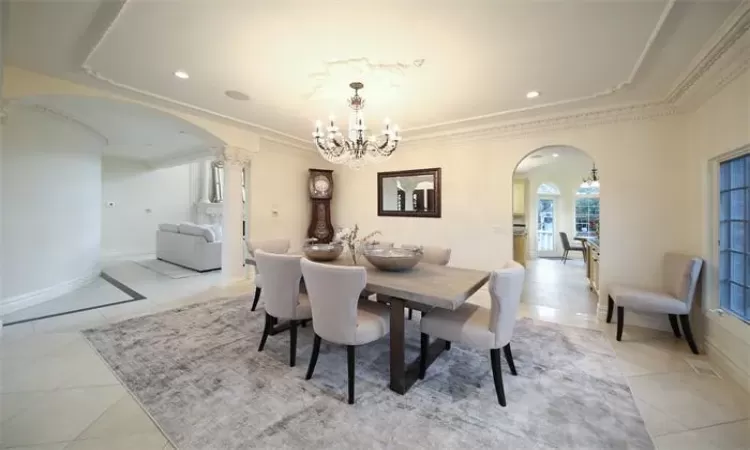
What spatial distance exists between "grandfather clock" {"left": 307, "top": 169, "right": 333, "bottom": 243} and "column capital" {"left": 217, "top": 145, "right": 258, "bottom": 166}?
1.21 m

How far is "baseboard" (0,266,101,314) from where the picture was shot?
141 inches

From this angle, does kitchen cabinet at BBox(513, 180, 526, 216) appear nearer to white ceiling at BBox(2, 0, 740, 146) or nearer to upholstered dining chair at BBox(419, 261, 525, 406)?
white ceiling at BBox(2, 0, 740, 146)

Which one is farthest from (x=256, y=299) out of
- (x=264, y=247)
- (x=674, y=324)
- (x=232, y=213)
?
(x=674, y=324)

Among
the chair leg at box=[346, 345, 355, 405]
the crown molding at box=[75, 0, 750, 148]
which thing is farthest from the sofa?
the chair leg at box=[346, 345, 355, 405]

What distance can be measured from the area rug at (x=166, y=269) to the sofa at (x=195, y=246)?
13cm

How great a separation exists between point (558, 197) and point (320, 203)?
7.44m

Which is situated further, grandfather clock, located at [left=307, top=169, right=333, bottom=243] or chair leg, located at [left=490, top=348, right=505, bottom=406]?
grandfather clock, located at [left=307, top=169, right=333, bottom=243]

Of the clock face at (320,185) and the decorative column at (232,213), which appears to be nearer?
the decorative column at (232,213)

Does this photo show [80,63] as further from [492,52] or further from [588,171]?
[588,171]

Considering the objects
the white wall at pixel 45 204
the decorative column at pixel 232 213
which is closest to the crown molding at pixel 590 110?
the decorative column at pixel 232 213

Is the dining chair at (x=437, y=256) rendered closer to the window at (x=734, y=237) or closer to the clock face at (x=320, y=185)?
the window at (x=734, y=237)

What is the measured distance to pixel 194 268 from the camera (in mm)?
6031

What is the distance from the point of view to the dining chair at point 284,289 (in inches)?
96.9

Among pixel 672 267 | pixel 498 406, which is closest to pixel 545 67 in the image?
pixel 672 267
